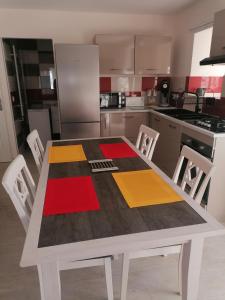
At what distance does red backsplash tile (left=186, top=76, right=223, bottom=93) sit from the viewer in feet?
10.5

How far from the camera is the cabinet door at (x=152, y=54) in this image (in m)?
3.35

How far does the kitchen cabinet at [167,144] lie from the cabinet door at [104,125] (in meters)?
0.72

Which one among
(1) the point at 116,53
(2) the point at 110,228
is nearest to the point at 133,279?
(2) the point at 110,228

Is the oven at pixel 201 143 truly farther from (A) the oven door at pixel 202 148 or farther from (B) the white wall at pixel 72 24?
(B) the white wall at pixel 72 24

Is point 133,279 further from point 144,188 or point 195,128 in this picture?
point 195,128

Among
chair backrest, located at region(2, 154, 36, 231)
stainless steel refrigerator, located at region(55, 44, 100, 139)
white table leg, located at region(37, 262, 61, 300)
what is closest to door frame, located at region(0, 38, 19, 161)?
stainless steel refrigerator, located at region(55, 44, 100, 139)

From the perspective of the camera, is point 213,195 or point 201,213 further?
point 213,195

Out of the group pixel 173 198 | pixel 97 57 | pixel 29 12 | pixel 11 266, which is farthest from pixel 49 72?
pixel 173 198

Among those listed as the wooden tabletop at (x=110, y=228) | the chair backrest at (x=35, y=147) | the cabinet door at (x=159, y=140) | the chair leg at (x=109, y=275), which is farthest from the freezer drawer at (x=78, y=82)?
the chair leg at (x=109, y=275)

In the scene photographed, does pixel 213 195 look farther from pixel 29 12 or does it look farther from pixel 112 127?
pixel 29 12

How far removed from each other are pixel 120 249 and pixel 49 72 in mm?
4798

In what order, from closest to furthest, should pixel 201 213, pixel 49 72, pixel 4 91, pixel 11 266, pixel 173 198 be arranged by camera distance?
pixel 201 213 → pixel 173 198 → pixel 11 266 → pixel 4 91 → pixel 49 72

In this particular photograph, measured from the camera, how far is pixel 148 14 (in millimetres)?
3541

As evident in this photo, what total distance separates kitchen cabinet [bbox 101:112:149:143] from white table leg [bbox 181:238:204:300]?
2564 millimetres
